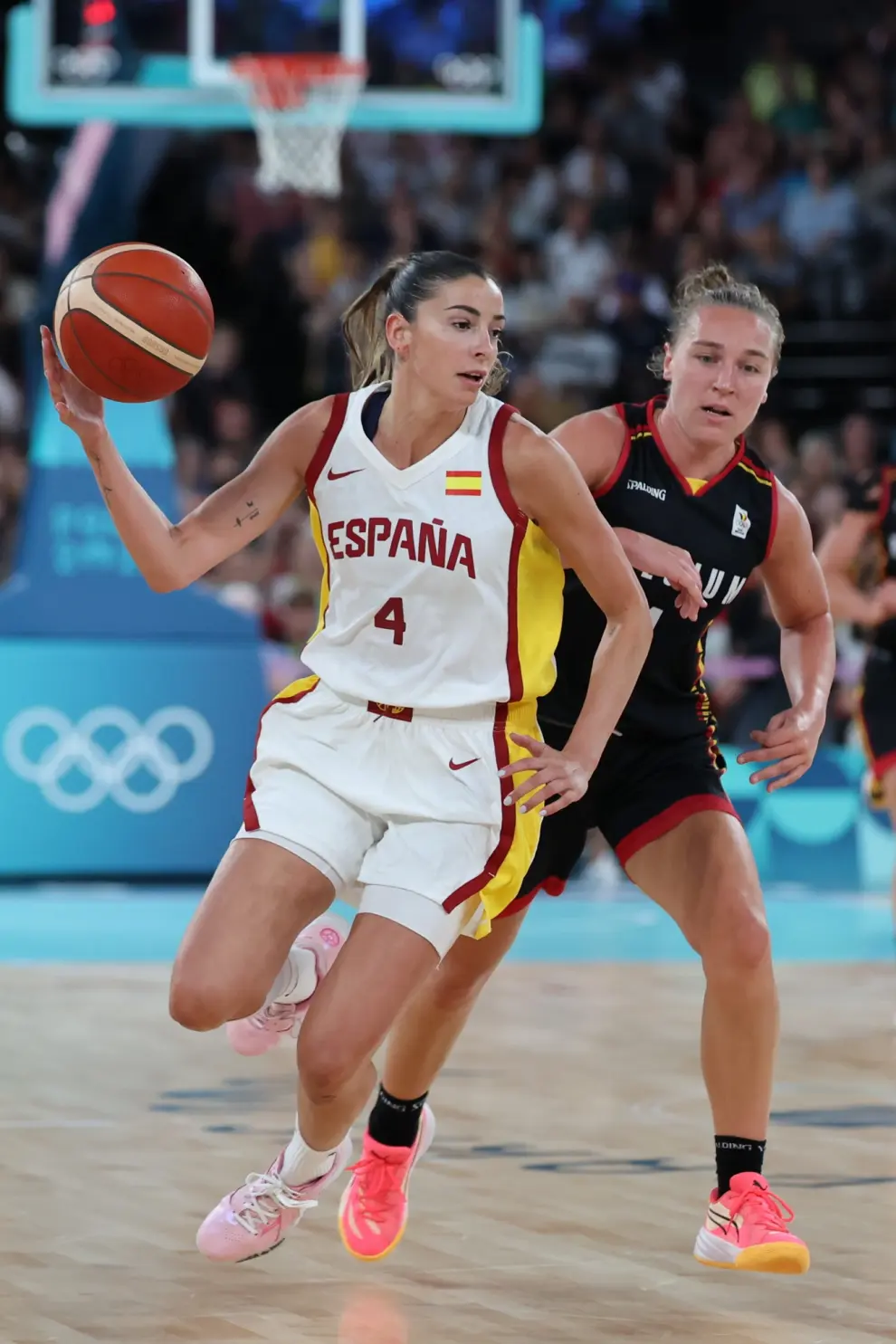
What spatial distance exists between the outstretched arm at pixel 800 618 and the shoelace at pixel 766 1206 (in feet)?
2.71

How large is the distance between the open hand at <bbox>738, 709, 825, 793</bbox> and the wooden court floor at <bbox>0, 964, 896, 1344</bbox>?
96 cm

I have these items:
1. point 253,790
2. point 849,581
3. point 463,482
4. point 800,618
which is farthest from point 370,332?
point 849,581

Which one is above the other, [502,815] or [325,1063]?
[502,815]

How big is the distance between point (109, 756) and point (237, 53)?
11.6ft

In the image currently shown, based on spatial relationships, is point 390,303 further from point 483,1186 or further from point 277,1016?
point 483,1186

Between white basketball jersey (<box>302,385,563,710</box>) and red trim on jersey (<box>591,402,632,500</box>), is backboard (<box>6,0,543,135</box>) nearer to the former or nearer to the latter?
red trim on jersey (<box>591,402,632,500</box>)

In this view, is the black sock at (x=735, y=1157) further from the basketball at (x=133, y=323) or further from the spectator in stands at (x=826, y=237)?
the spectator in stands at (x=826, y=237)

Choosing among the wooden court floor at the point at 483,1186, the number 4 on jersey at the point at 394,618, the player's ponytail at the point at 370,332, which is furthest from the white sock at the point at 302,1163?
the player's ponytail at the point at 370,332

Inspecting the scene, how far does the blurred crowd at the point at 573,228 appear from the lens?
14.0 m

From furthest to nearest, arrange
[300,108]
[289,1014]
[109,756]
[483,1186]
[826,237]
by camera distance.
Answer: [826,237]
[300,108]
[109,756]
[483,1186]
[289,1014]

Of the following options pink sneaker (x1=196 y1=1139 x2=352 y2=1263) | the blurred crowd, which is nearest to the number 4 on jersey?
pink sneaker (x1=196 y1=1139 x2=352 y2=1263)

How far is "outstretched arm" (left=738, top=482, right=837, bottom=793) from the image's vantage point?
434cm

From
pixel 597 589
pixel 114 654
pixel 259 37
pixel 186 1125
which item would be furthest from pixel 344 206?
pixel 597 589

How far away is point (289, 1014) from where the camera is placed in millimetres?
4223
